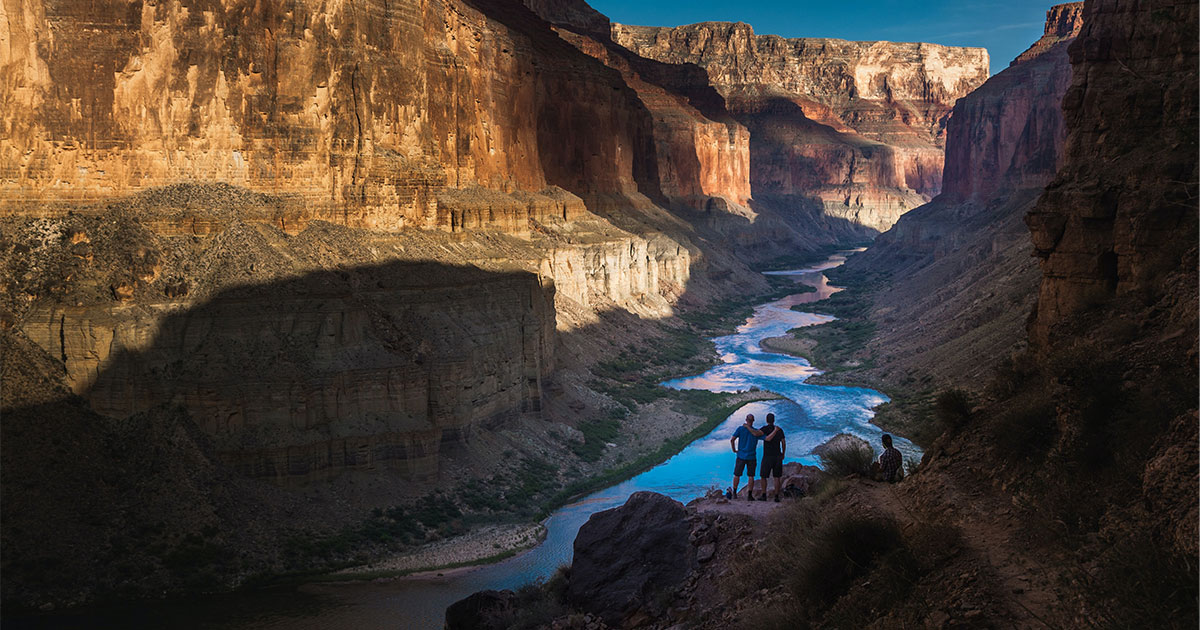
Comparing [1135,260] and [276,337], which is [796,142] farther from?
[1135,260]

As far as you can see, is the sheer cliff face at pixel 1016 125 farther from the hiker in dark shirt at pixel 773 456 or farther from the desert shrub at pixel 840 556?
the desert shrub at pixel 840 556

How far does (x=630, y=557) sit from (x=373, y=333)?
16484 millimetres

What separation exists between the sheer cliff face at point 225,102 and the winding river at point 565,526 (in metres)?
14.0

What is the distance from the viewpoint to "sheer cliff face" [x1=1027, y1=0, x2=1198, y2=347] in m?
14.2

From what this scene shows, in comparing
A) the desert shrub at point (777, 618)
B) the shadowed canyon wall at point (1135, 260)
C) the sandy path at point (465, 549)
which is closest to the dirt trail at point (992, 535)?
the shadowed canyon wall at point (1135, 260)

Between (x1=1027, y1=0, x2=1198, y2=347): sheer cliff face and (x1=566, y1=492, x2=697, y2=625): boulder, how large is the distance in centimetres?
692

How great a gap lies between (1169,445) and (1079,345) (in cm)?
296

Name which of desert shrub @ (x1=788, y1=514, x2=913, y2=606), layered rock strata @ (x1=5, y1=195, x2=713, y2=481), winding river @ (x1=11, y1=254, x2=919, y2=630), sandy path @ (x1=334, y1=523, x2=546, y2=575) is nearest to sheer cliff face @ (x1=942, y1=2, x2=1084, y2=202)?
winding river @ (x1=11, y1=254, x2=919, y2=630)

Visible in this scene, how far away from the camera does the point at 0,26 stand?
2795 centimetres

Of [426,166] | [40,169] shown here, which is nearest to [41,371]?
[40,169]

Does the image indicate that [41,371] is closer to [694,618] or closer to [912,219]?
[694,618]

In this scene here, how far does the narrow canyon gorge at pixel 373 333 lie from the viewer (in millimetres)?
12273

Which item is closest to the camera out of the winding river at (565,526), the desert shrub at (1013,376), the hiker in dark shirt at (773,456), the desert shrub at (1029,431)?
the desert shrub at (1029,431)

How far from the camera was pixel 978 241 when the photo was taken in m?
71.1
